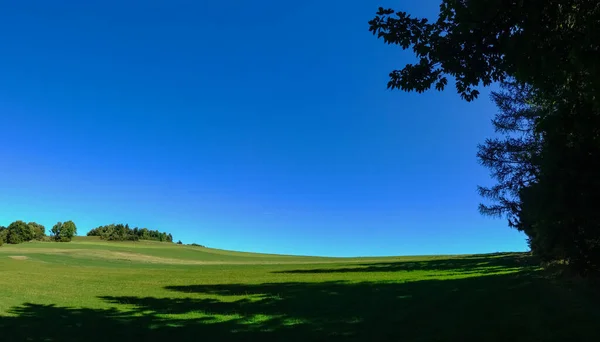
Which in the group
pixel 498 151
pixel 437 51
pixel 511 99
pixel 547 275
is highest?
pixel 511 99

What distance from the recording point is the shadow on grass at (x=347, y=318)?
31.9 ft

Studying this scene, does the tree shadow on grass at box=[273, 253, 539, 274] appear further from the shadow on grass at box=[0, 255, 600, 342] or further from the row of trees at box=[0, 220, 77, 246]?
the row of trees at box=[0, 220, 77, 246]

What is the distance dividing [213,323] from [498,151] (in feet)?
72.8

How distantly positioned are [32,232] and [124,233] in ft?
96.4

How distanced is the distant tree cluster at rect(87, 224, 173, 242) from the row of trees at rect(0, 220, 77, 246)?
11.3 meters

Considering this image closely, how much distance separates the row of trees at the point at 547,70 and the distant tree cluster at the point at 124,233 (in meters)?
132

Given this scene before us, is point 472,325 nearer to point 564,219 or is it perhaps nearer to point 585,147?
point 564,219

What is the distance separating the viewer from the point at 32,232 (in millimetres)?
109125

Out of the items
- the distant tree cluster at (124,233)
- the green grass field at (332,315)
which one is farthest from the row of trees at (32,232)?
the green grass field at (332,315)

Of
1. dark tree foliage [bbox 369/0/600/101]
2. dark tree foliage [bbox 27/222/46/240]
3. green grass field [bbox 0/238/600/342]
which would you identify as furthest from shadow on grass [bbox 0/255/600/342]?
dark tree foliage [bbox 27/222/46/240]

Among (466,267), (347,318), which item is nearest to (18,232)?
(466,267)

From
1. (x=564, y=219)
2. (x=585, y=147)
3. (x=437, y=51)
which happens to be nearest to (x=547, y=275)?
(x=564, y=219)

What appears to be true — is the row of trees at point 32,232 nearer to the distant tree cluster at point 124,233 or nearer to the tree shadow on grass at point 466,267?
the distant tree cluster at point 124,233

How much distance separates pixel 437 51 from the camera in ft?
26.2
